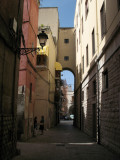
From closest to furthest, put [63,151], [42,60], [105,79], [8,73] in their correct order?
1. [8,73]
2. [63,151]
3. [105,79]
4. [42,60]

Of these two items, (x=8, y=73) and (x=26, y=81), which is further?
(x=26, y=81)

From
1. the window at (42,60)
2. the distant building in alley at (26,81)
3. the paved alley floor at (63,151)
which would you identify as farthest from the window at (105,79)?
the window at (42,60)

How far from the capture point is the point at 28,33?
13.4 m

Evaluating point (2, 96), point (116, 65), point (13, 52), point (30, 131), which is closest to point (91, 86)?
point (30, 131)

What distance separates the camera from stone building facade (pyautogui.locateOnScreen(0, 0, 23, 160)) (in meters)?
6.01

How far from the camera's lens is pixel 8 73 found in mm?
6723

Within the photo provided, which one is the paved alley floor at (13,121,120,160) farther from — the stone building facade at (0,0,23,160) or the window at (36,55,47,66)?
the window at (36,55,47,66)

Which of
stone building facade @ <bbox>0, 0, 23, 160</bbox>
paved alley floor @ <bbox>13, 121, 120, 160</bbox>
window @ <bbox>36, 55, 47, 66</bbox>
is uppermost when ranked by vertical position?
window @ <bbox>36, 55, 47, 66</bbox>

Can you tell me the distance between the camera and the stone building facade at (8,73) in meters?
6.01

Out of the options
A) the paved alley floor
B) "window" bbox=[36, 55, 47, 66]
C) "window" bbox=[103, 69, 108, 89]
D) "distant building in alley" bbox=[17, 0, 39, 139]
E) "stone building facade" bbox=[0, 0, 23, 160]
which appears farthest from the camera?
"window" bbox=[36, 55, 47, 66]

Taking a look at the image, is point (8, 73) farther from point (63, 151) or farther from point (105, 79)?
point (105, 79)

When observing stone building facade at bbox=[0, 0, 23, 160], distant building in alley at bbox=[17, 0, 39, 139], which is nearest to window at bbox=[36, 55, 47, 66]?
distant building in alley at bbox=[17, 0, 39, 139]

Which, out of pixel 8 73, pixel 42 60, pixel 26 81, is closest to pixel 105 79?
pixel 26 81

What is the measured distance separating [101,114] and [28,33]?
7199 mm
